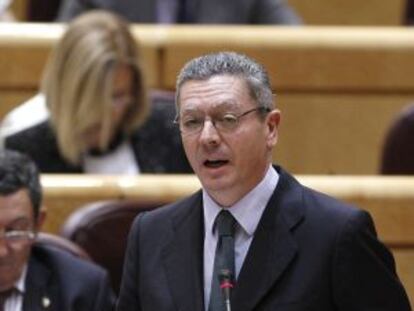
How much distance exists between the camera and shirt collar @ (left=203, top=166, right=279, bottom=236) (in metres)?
1.19

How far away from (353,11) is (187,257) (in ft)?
6.43

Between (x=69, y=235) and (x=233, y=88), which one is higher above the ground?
(x=233, y=88)

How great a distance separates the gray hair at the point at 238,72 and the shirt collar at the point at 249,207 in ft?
0.24

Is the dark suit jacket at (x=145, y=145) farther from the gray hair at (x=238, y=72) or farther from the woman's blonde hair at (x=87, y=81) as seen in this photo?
the gray hair at (x=238, y=72)

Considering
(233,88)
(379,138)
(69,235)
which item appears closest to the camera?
(233,88)

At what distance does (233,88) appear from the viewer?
1152 millimetres

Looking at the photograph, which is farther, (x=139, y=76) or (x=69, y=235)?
(x=139, y=76)

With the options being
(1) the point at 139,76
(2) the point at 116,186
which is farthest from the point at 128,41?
(2) the point at 116,186

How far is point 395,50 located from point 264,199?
137cm

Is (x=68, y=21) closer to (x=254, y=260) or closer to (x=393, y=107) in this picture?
(x=393, y=107)

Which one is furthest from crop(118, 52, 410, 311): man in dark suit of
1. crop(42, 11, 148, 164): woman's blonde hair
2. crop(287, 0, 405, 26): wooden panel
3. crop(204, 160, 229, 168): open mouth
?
crop(287, 0, 405, 26): wooden panel

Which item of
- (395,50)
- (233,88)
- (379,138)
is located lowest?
(379,138)

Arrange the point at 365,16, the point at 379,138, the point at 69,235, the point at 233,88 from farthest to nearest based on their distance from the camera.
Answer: the point at 365,16, the point at 379,138, the point at 69,235, the point at 233,88

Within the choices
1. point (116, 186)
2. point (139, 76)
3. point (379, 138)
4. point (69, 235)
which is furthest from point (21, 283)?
point (379, 138)
